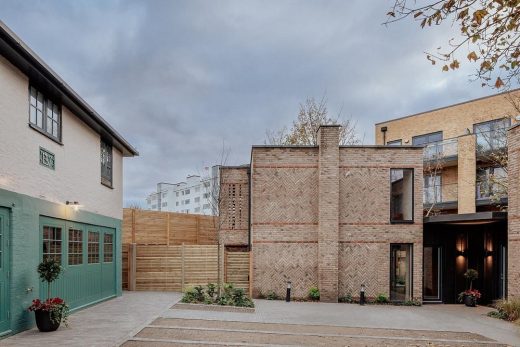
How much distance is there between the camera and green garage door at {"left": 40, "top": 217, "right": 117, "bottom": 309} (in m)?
10.6

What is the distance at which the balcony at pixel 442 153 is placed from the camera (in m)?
24.7

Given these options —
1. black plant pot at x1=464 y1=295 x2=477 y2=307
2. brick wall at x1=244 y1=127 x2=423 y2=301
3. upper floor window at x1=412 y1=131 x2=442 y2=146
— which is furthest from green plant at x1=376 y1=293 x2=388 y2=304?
upper floor window at x1=412 y1=131 x2=442 y2=146

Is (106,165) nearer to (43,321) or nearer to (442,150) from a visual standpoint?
(43,321)

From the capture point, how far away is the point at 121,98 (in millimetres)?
21578

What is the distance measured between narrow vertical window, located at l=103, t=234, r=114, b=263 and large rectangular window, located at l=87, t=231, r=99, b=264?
720 mm

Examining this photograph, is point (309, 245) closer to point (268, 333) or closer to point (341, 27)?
point (268, 333)

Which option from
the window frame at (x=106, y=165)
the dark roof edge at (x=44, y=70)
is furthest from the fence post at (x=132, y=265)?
the dark roof edge at (x=44, y=70)

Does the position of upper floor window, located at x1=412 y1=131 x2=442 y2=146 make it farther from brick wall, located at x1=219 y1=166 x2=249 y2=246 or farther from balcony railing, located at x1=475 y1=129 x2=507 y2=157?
brick wall, located at x1=219 y1=166 x2=249 y2=246

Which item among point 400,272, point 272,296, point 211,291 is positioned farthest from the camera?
point 400,272

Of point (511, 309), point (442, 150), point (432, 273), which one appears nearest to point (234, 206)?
point (432, 273)

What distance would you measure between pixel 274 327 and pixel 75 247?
581cm

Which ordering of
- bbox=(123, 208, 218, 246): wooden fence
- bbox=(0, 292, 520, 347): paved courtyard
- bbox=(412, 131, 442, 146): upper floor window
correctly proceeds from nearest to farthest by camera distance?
bbox=(0, 292, 520, 347): paved courtyard
bbox=(123, 208, 218, 246): wooden fence
bbox=(412, 131, 442, 146): upper floor window

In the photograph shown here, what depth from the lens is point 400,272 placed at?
620 inches

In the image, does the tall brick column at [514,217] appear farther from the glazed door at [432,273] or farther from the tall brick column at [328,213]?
the tall brick column at [328,213]
